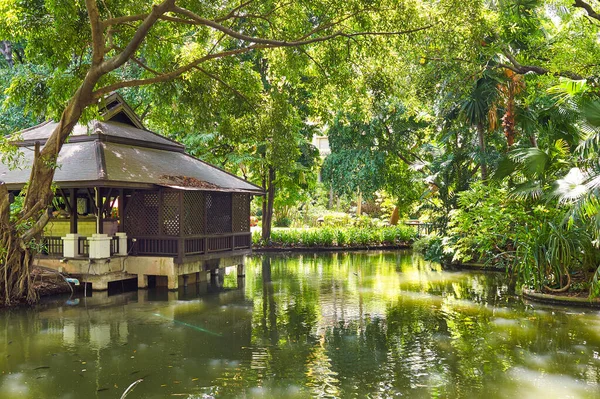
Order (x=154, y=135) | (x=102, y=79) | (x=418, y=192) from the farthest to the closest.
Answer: (x=418, y=192)
(x=154, y=135)
(x=102, y=79)

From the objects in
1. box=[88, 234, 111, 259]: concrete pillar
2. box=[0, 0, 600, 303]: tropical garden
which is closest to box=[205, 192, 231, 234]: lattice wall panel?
box=[0, 0, 600, 303]: tropical garden

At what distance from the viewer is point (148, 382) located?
671 centimetres

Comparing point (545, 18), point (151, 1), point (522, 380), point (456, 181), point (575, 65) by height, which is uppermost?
point (545, 18)

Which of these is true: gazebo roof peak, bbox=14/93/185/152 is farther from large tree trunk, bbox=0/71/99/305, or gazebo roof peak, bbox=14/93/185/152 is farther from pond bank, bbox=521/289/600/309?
pond bank, bbox=521/289/600/309

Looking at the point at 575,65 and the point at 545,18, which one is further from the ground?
the point at 545,18

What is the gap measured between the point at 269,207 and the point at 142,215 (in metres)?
10.7

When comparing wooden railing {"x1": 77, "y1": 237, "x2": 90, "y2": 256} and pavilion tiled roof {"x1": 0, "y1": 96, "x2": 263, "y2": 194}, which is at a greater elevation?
pavilion tiled roof {"x1": 0, "y1": 96, "x2": 263, "y2": 194}

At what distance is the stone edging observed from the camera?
11.5 metres

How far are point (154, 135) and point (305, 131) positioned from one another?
989 centimetres

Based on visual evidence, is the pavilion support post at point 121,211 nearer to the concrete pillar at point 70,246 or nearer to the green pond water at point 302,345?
the concrete pillar at point 70,246

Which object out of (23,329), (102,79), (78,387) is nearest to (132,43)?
(102,79)

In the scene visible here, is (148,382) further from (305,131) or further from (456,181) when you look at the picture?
(305,131)

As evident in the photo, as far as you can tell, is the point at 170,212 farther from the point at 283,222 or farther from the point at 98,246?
the point at 283,222

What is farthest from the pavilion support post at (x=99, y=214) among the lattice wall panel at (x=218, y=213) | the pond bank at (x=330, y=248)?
the pond bank at (x=330, y=248)
